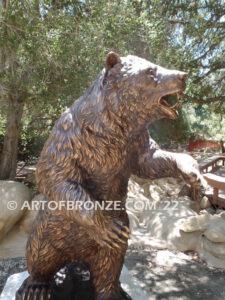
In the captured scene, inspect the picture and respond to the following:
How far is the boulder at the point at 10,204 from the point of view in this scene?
14.3 feet

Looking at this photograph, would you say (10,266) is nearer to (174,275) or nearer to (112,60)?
(174,275)

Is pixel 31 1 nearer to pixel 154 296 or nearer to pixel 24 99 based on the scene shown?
pixel 24 99

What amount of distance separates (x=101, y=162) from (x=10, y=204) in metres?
3.46

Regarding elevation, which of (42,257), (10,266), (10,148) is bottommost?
(10,266)

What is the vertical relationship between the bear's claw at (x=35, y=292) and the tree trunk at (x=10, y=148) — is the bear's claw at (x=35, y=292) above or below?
below

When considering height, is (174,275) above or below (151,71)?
below

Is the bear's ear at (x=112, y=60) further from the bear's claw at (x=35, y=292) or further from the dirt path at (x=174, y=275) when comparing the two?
the dirt path at (x=174, y=275)

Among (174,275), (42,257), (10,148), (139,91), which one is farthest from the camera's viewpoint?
(10,148)

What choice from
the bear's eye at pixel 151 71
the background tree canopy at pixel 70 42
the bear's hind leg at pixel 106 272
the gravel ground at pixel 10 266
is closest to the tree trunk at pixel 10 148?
the background tree canopy at pixel 70 42

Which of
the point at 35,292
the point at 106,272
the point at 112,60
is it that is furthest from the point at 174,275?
the point at 112,60

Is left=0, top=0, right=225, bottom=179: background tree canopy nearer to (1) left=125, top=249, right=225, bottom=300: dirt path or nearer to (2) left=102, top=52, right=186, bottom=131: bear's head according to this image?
(2) left=102, top=52, right=186, bottom=131: bear's head

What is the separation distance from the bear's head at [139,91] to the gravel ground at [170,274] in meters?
2.49

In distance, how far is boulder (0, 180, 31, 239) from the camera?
172 inches

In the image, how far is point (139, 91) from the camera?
1.45 m
